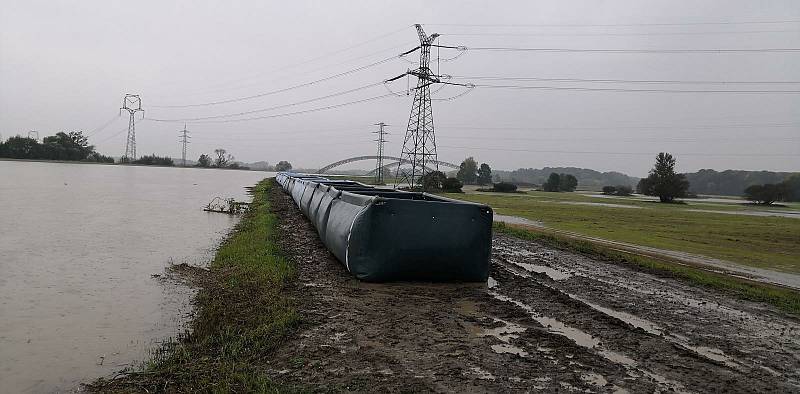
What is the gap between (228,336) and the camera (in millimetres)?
4914

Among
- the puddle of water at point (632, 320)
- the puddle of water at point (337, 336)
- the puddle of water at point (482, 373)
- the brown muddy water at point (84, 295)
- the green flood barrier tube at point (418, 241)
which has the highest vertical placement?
the green flood barrier tube at point (418, 241)

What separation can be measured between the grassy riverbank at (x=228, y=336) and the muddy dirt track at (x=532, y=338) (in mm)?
242

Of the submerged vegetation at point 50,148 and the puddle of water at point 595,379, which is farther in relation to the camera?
the submerged vegetation at point 50,148

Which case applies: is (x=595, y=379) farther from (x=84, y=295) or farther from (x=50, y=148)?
(x=50, y=148)

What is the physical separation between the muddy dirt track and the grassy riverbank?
24 cm

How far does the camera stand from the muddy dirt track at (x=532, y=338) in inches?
167

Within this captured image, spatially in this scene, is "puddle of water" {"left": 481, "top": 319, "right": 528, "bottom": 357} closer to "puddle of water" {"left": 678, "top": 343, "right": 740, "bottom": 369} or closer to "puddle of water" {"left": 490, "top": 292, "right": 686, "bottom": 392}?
"puddle of water" {"left": 490, "top": 292, "right": 686, "bottom": 392}

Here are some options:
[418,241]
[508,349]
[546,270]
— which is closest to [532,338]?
[508,349]

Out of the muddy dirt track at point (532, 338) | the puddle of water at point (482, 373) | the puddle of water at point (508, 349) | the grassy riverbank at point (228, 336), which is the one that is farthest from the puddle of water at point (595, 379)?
the grassy riverbank at point (228, 336)

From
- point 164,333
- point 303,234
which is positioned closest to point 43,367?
point 164,333

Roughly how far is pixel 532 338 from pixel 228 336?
2.93m

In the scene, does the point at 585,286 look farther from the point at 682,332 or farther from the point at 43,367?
the point at 43,367

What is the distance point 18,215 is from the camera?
51.1 feet

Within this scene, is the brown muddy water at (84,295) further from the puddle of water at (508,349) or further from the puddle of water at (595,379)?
the puddle of water at (595,379)
